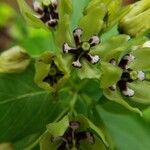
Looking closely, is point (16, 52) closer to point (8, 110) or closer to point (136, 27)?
point (8, 110)

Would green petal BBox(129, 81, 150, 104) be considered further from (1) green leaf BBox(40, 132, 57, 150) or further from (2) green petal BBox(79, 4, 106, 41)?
(1) green leaf BBox(40, 132, 57, 150)

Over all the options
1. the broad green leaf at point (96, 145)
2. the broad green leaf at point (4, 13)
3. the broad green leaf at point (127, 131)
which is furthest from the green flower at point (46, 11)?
the broad green leaf at point (4, 13)

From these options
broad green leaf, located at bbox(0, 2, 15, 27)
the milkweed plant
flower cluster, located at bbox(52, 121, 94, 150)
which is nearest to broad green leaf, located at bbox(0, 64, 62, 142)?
the milkweed plant

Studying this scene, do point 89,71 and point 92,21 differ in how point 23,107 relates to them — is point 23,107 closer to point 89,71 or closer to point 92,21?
point 89,71

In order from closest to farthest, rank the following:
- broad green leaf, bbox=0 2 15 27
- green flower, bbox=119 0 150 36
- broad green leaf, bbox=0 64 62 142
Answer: green flower, bbox=119 0 150 36
broad green leaf, bbox=0 64 62 142
broad green leaf, bbox=0 2 15 27

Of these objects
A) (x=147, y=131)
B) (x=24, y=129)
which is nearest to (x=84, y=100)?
(x=24, y=129)

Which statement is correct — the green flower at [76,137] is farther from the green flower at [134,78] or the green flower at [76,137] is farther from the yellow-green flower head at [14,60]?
the yellow-green flower head at [14,60]

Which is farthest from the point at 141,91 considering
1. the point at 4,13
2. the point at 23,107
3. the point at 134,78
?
the point at 4,13
